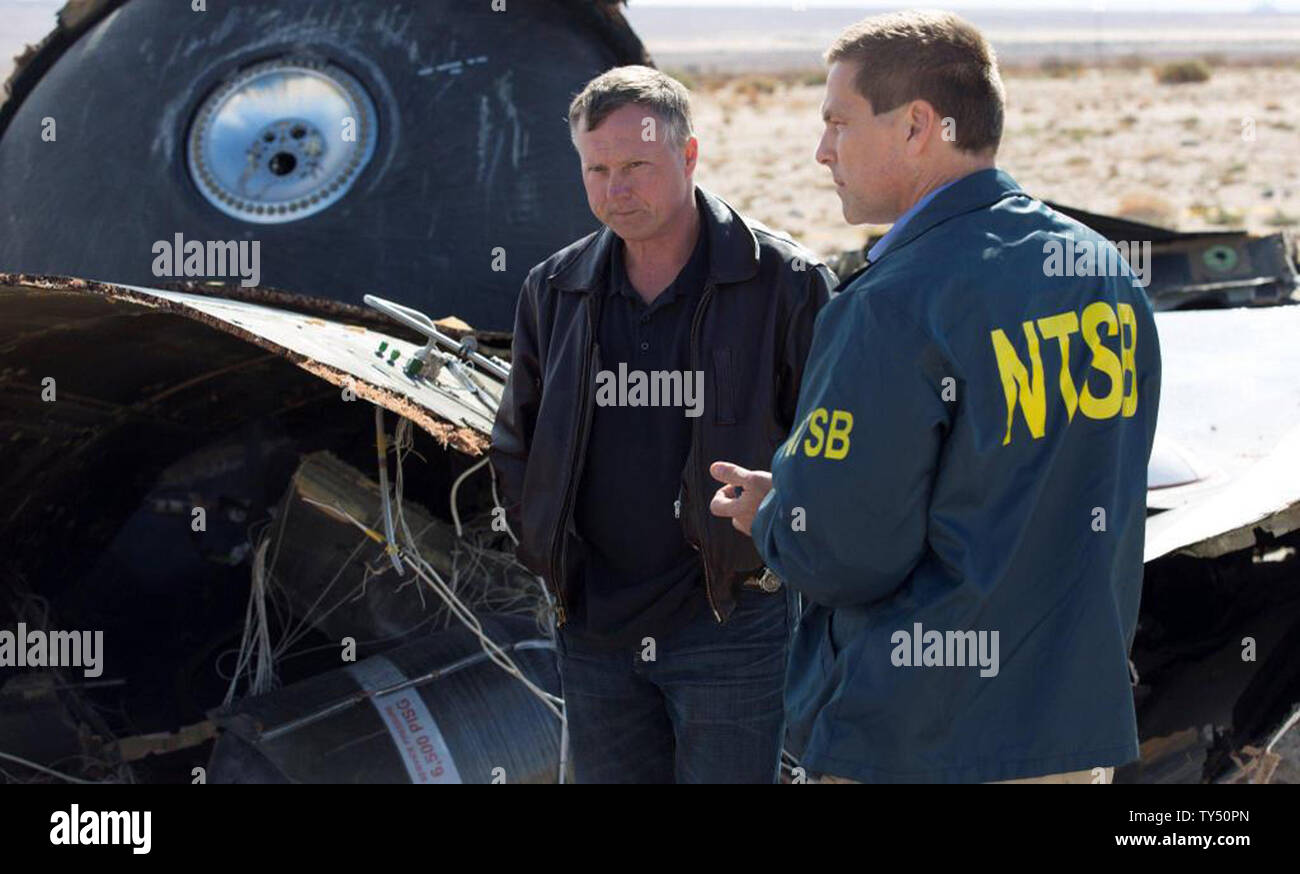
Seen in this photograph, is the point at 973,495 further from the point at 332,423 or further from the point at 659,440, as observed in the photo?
the point at 332,423

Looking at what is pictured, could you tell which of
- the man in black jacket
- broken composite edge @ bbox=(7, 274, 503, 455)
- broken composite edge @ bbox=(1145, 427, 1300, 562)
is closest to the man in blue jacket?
the man in black jacket

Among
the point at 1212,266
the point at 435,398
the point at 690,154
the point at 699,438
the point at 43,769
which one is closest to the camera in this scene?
the point at 699,438

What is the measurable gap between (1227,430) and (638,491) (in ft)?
9.10

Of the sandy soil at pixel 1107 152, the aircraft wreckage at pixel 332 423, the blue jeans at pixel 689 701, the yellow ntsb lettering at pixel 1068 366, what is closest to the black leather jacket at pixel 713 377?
the blue jeans at pixel 689 701

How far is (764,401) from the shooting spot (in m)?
3.41

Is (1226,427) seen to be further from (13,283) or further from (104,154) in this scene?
(104,154)

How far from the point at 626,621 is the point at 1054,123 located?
4463 centimetres

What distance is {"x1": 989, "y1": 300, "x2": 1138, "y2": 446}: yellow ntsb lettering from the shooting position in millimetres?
2539

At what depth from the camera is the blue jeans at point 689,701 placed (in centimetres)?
344

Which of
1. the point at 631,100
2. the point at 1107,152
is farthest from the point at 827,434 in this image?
the point at 1107,152

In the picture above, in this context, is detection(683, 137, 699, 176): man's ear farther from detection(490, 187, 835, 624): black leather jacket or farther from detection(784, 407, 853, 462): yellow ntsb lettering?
detection(784, 407, 853, 462): yellow ntsb lettering

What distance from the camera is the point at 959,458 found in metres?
2.55

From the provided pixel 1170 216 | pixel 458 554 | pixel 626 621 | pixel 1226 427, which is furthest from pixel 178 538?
pixel 1170 216

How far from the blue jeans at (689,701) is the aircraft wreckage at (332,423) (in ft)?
2.47
